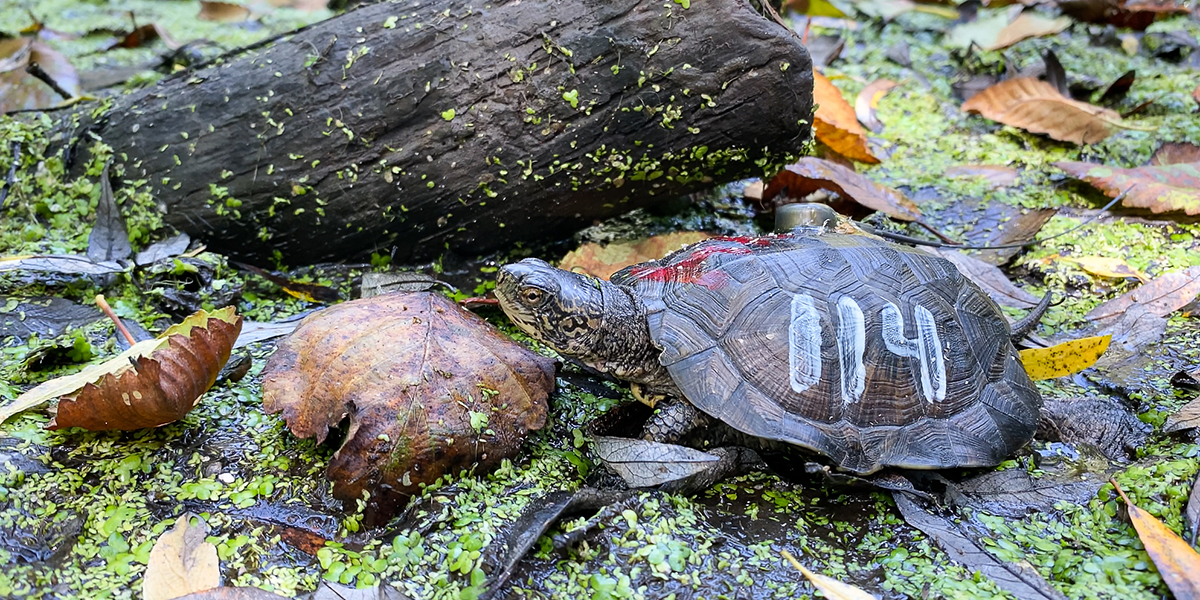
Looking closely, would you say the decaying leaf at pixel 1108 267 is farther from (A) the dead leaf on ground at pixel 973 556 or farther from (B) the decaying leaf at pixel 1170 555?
(A) the dead leaf on ground at pixel 973 556

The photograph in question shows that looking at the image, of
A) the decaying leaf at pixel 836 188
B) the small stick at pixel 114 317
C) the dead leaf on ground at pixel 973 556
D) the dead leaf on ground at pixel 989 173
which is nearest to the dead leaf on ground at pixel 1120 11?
the dead leaf on ground at pixel 989 173

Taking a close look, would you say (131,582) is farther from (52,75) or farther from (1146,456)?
(52,75)

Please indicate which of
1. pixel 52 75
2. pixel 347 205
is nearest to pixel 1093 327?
pixel 347 205

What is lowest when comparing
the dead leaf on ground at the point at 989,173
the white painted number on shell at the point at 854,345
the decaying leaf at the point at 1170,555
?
the dead leaf on ground at the point at 989,173

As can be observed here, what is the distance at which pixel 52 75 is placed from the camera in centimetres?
416

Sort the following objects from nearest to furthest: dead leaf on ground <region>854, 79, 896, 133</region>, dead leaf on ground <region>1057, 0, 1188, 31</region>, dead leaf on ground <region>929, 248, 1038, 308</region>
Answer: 1. dead leaf on ground <region>929, 248, 1038, 308</region>
2. dead leaf on ground <region>854, 79, 896, 133</region>
3. dead leaf on ground <region>1057, 0, 1188, 31</region>

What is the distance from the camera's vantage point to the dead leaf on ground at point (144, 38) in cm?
533

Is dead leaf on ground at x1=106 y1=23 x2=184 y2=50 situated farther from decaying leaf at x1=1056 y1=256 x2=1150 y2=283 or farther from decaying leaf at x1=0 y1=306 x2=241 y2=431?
decaying leaf at x1=1056 y1=256 x2=1150 y2=283

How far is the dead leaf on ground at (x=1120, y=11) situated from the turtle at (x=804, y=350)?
4.63 m

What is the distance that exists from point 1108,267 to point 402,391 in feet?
9.06

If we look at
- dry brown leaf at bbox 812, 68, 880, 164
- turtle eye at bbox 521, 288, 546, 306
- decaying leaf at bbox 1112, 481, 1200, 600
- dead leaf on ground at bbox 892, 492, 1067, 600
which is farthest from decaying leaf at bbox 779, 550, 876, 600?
dry brown leaf at bbox 812, 68, 880, 164

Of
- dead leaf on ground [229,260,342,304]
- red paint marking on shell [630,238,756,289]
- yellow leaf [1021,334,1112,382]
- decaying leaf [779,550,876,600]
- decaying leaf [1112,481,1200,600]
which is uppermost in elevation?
red paint marking on shell [630,238,756,289]

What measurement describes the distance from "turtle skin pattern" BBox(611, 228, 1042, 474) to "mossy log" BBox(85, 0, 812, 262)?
62 cm

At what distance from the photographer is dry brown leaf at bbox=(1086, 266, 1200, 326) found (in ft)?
9.57
